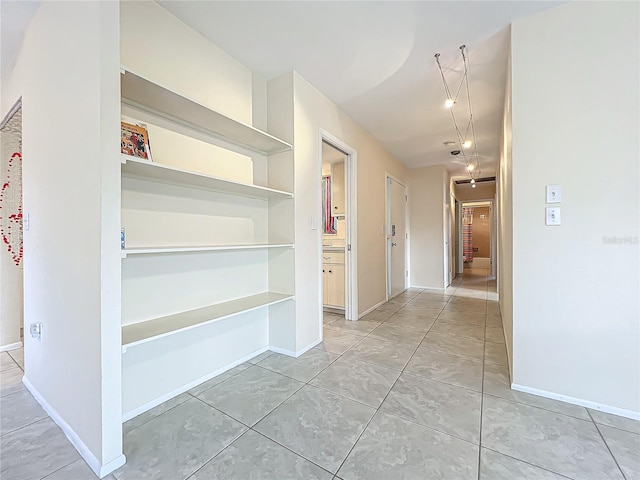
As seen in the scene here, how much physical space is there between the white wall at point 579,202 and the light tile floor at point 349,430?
10.9 inches

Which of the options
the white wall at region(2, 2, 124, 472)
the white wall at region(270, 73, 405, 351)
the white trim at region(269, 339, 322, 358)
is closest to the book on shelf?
the white wall at region(2, 2, 124, 472)

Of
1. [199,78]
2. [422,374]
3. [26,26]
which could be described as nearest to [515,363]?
[422,374]

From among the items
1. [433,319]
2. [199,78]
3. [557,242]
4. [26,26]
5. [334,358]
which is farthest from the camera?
[433,319]

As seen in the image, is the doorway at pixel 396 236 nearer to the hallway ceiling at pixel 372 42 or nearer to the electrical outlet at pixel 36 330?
the hallway ceiling at pixel 372 42

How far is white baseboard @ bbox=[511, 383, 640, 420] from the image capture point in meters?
1.56

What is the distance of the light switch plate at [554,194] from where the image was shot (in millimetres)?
1708

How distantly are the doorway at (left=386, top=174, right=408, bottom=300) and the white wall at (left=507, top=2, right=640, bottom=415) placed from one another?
2.71 meters

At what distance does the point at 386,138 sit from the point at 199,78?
276 centimetres

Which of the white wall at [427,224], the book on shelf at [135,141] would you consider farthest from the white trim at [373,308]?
the book on shelf at [135,141]

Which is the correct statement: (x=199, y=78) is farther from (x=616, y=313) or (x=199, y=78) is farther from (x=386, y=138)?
(x=616, y=313)

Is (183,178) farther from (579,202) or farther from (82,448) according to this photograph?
(579,202)

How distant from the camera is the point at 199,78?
201 cm

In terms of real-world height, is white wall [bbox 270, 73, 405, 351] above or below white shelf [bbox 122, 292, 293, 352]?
above

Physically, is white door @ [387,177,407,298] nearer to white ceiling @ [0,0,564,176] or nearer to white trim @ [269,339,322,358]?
white ceiling @ [0,0,564,176]
